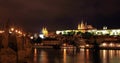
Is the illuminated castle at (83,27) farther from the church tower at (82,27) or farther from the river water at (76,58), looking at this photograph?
the river water at (76,58)

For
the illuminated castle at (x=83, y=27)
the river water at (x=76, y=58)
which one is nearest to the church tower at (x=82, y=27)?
the illuminated castle at (x=83, y=27)

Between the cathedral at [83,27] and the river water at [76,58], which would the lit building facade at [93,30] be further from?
the river water at [76,58]

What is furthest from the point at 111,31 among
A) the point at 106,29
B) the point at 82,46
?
the point at 82,46

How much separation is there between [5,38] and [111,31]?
12375 cm

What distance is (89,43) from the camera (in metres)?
83.7

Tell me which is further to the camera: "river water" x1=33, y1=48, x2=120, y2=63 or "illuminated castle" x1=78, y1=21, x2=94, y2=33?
"illuminated castle" x1=78, y1=21, x2=94, y2=33

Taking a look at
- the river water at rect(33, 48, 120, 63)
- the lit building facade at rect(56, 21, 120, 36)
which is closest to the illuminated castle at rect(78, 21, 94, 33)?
the lit building facade at rect(56, 21, 120, 36)

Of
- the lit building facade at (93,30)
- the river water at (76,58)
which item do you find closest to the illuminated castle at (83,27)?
the lit building facade at (93,30)

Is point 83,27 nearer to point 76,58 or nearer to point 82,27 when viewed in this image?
point 82,27

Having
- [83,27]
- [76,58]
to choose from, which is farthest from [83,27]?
[76,58]

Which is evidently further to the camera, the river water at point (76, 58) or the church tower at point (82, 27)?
the church tower at point (82, 27)

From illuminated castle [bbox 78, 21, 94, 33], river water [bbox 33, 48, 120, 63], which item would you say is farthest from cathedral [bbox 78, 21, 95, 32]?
river water [bbox 33, 48, 120, 63]

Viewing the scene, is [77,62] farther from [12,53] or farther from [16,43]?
[12,53]

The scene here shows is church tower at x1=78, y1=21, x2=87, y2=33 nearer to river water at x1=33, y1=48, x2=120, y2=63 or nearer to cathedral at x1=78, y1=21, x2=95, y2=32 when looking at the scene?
cathedral at x1=78, y1=21, x2=95, y2=32
